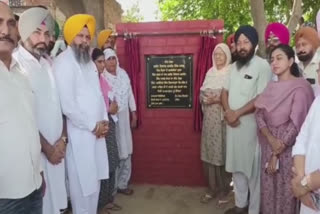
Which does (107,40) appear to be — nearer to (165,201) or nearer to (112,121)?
(112,121)

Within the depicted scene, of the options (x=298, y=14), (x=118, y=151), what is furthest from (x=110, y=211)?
(x=298, y=14)

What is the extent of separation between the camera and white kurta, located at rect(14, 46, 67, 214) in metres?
2.92

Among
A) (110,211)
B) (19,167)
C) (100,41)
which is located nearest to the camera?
(19,167)

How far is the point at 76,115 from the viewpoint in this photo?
11.0 feet

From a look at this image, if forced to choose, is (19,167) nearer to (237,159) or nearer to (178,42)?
(237,159)

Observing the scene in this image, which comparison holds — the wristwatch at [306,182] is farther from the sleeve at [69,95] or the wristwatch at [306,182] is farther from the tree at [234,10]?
the tree at [234,10]

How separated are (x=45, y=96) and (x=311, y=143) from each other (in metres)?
2.11

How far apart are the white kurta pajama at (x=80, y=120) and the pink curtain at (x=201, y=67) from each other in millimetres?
1624

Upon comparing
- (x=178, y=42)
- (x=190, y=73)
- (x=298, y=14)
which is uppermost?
(x=298, y=14)

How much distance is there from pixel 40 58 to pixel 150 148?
2441 mm

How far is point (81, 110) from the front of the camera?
11.2 feet

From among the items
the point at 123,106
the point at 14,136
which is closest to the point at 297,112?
the point at 123,106

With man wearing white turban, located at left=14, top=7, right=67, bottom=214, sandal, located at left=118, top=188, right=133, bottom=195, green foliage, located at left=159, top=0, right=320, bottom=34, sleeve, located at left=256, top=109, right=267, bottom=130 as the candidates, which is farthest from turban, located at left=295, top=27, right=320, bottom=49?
green foliage, located at left=159, top=0, right=320, bottom=34

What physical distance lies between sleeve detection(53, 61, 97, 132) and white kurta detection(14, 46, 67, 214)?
0.14 meters
